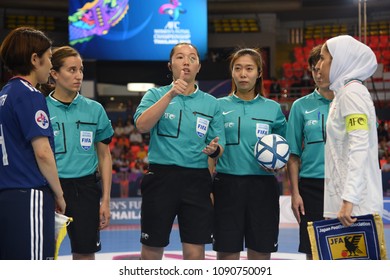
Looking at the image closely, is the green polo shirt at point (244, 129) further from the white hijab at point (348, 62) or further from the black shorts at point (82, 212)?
the white hijab at point (348, 62)

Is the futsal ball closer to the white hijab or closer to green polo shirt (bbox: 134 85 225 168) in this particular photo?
green polo shirt (bbox: 134 85 225 168)

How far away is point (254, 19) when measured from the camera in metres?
23.4

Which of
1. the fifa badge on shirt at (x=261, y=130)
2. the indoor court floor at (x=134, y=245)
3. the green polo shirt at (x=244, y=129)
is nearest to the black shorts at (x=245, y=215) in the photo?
the green polo shirt at (x=244, y=129)

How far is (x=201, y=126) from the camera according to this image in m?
4.28

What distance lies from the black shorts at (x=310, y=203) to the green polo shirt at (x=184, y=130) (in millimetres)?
684

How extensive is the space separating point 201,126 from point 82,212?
1.00 meters

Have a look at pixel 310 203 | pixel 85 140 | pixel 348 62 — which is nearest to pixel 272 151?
pixel 310 203

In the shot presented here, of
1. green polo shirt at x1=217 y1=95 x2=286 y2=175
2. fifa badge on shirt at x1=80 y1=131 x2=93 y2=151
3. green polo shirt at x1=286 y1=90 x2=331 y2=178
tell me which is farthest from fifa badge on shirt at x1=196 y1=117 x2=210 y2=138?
fifa badge on shirt at x1=80 y1=131 x2=93 y2=151

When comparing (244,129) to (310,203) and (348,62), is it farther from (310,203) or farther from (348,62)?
(348,62)

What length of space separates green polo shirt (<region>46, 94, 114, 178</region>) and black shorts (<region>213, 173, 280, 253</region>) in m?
0.96
